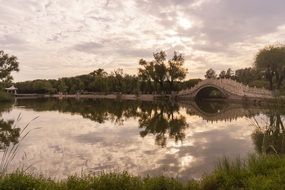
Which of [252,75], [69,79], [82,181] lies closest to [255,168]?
[82,181]

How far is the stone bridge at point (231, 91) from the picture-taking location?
145 feet

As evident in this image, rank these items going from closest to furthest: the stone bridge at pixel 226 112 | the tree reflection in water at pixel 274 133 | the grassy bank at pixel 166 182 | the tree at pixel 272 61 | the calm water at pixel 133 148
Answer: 1. the grassy bank at pixel 166 182
2. the tree reflection in water at pixel 274 133
3. the calm water at pixel 133 148
4. the stone bridge at pixel 226 112
5. the tree at pixel 272 61

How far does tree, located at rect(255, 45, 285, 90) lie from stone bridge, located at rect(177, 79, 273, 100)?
471 cm

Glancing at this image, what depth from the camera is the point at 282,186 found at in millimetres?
6316

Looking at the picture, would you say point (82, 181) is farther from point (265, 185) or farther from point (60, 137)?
point (60, 137)

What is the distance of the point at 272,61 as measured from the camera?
53.0 m

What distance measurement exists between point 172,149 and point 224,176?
6.72 meters

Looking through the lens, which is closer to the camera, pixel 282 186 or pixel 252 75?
pixel 282 186

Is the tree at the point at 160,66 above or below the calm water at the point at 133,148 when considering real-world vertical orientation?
above

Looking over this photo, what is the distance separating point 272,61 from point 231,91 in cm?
702

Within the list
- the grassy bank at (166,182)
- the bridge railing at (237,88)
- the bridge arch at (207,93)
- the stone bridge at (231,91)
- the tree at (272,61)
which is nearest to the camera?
the grassy bank at (166,182)

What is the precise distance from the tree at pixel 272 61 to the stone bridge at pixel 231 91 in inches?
186

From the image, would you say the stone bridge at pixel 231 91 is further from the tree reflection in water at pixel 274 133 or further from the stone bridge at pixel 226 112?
the tree reflection in water at pixel 274 133

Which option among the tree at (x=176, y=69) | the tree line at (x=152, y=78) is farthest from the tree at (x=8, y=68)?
the tree at (x=176, y=69)
